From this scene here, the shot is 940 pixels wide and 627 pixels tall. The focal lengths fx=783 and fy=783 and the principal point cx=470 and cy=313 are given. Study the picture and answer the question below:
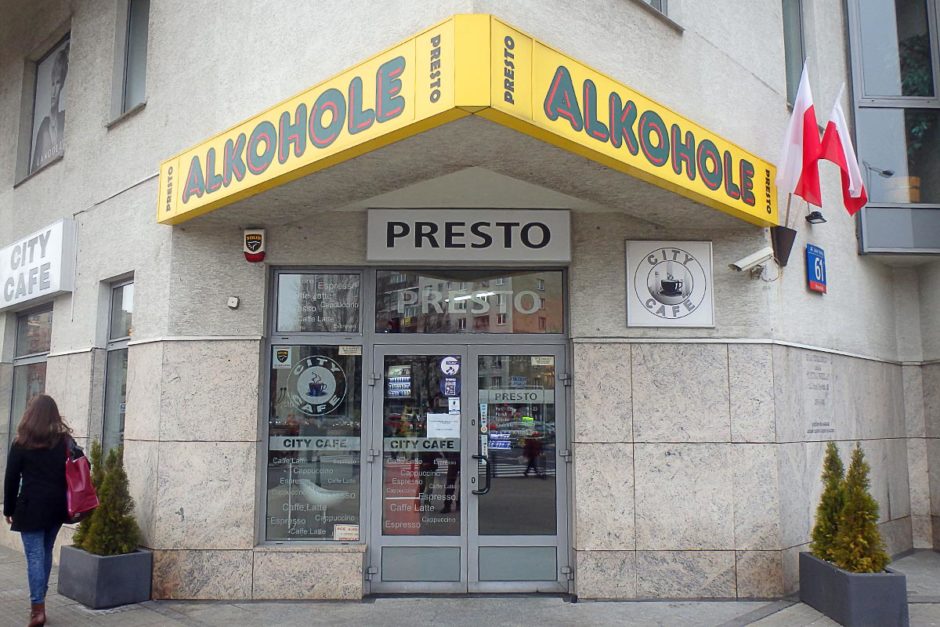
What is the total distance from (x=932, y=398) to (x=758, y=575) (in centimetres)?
421

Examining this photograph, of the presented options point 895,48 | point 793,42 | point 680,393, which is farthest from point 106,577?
point 895,48

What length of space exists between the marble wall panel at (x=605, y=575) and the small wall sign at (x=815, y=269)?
332 centimetres

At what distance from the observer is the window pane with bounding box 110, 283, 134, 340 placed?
26.7ft

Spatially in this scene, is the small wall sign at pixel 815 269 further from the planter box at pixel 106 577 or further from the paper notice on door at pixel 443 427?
the planter box at pixel 106 577

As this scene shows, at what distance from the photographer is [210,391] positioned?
7.12 meters

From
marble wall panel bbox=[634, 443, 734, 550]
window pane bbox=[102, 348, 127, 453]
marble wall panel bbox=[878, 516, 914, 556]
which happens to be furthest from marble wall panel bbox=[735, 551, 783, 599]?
window pane bbox=[102, 348, 127, 453]

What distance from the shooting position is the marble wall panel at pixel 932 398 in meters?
9.41

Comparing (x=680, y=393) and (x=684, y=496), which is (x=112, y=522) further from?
(x=680, y=393)

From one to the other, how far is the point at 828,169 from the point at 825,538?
4323mm

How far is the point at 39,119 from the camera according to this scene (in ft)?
35.5

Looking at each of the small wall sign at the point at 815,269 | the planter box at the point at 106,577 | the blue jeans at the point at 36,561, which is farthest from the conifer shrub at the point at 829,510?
the blue jeans at the point at 36,561

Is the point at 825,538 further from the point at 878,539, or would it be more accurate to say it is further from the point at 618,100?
the point at 618,100

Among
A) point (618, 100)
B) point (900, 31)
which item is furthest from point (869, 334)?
point (618, 100)

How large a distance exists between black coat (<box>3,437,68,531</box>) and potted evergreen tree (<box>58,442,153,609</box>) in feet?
1.90
